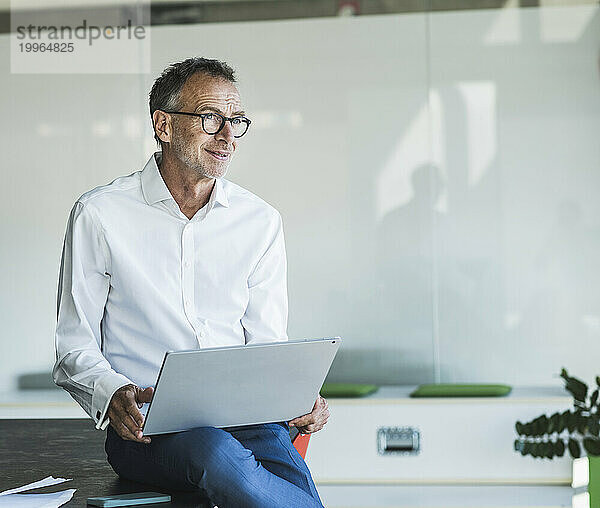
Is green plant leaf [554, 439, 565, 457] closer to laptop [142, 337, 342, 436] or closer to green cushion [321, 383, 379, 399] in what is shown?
green cushion [321, 383, 379, 399]

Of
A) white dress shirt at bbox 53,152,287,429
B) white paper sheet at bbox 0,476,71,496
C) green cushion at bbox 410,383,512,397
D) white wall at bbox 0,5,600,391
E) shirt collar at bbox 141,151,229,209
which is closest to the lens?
white paper sheet at bbox 0,476,71,496

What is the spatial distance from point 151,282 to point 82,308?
164 mm

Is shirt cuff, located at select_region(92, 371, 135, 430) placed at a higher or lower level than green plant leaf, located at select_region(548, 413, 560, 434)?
higher

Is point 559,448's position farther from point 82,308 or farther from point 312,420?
point 82,308

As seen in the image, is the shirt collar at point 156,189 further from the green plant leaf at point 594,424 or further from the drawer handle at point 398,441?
the green plant leaf at point 594,424

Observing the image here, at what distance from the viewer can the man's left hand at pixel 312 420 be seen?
7.23 ft

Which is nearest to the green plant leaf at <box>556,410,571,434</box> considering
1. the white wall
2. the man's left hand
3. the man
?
the white wall

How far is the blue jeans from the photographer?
6.04ft

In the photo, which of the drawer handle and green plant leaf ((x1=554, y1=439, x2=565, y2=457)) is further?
the drawer handle

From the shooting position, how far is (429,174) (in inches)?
179

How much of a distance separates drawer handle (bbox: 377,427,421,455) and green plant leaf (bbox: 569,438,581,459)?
23.2 inches

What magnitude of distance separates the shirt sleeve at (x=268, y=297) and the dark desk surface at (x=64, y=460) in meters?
0.46

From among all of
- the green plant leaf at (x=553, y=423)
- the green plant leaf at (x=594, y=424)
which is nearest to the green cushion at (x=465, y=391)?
the green plant leaf at (x=553, y=423)

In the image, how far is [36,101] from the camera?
476 centimetres
